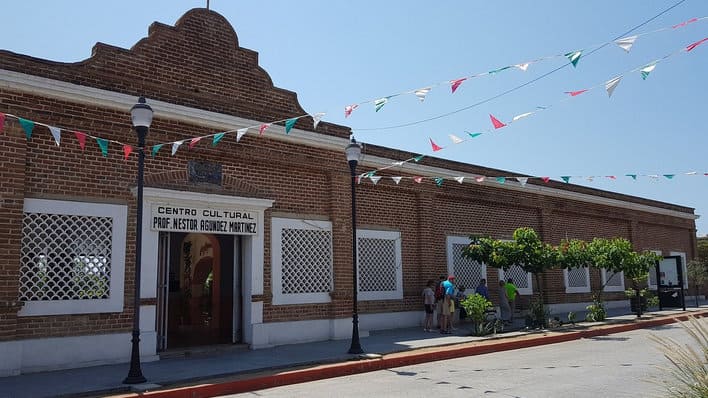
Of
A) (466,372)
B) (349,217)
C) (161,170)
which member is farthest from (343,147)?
(466,372)

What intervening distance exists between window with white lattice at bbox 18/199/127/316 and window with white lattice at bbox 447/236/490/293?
999cm

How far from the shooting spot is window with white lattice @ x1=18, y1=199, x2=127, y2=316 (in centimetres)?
1012

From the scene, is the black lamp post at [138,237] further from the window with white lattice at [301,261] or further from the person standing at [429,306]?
the person standing at [429,306]

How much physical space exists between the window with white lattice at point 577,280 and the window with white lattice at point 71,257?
16.7 m

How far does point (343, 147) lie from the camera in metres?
15.0

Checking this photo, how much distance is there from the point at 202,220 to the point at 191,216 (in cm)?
26

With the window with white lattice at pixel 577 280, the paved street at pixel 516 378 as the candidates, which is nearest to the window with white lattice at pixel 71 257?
the paved street at pixel 516 378

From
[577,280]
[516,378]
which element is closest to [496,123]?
[516,378]

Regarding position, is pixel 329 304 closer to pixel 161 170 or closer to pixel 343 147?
pixel 343 147

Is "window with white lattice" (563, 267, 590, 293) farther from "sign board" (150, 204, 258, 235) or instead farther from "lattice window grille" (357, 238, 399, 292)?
"sign board" (150, 204, 258, 235)

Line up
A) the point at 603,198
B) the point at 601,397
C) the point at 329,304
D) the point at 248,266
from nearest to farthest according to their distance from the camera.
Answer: the point at 601,397, the point at 248,266, the point at 329,304, the point at 603,198

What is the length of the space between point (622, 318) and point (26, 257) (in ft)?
57.0

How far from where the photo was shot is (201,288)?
13.7 meters

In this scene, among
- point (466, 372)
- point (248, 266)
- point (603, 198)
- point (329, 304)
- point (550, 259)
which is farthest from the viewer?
point (603, 198)
